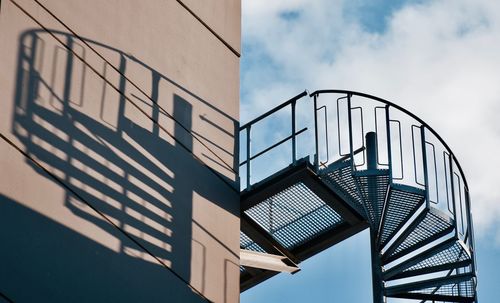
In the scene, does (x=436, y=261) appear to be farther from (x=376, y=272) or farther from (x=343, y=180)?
(x=343, y=180)

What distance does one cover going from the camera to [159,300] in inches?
396

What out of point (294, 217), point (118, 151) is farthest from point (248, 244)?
point (118, 151)

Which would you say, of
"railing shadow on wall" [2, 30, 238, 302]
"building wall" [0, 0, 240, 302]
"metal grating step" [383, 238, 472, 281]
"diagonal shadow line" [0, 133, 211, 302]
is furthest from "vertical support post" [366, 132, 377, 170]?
"diagonal shadow line" [0, 133, 211, 302]

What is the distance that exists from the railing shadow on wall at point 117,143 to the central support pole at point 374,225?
5.83ft

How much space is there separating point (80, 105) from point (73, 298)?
6.19 ft

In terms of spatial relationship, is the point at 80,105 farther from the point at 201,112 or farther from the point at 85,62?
the point at 201,112

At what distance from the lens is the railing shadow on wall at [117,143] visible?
30.5ft

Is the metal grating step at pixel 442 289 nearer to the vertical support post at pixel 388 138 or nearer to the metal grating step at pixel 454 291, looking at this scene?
the metal grating step at pixel 454 291

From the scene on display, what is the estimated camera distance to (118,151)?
33.2 feet

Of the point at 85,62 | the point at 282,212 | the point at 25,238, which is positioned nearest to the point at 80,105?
the point at 85,62

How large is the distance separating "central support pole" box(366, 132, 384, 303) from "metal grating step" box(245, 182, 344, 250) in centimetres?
45

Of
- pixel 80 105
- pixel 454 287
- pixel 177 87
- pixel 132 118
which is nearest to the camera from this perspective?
pixel 80 105

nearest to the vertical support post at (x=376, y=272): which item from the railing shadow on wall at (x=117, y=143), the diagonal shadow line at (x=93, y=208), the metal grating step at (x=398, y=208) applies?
the metal grating step at (x=398, y=208)

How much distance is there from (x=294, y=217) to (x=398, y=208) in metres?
1.26
